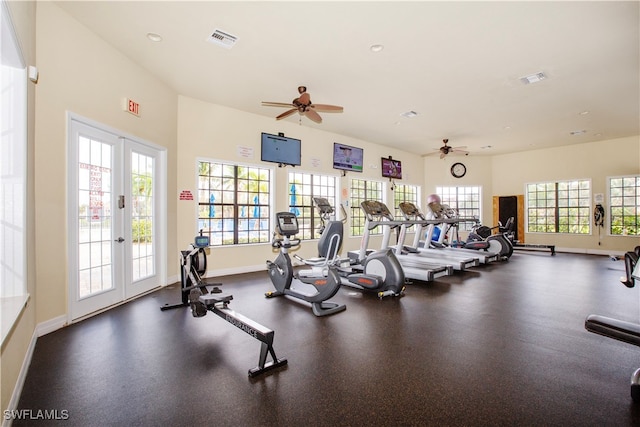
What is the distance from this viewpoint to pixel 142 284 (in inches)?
180

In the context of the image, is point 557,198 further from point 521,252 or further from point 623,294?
point 623,294

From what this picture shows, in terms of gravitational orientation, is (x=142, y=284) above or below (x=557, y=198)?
below

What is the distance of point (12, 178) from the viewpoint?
7.43ft

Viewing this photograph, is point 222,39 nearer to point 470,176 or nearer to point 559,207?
point 470,176

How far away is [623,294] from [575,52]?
3.62 meters

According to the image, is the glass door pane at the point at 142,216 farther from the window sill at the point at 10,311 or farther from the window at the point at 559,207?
the window at the point at 559,207

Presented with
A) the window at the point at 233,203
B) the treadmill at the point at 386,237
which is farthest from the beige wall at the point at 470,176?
the window at the point at 233,203

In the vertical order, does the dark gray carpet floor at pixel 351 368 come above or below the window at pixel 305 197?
below

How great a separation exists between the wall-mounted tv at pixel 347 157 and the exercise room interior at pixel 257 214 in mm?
921

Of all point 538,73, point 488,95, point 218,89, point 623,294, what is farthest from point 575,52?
point 218,89

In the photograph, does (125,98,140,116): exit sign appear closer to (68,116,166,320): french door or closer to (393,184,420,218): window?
(68,116,166,320): french door

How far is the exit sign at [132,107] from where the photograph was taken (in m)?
4.18

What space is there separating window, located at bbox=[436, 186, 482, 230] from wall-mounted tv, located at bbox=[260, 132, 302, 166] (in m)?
6.49

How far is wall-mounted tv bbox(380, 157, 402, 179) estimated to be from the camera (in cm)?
963
